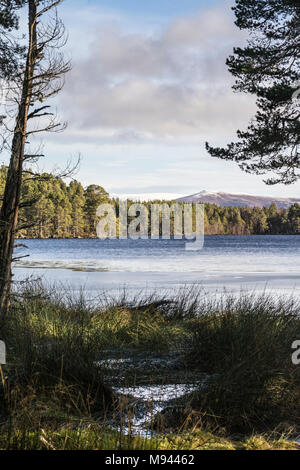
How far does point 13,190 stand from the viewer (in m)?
8.78

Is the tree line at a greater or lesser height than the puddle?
greater

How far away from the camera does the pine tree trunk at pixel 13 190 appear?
8.62 meters

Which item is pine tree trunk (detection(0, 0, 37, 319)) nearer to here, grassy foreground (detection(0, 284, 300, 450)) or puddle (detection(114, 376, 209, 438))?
grassy foreground (detection(0, 284, 300, 450))

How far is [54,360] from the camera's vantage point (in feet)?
17.0

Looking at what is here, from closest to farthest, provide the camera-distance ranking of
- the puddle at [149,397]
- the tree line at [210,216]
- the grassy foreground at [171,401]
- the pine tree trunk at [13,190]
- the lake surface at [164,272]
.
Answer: the grassy foreground at [171,401]
the puddle at [149,397]
the pine tree trunk at [13,190]
the lake surface at [164,272]
the tree line at [210,216]

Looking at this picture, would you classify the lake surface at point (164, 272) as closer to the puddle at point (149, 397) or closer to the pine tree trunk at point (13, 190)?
the pine tree trunk at point (13, 190)

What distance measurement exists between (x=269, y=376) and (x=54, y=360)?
2302 mm

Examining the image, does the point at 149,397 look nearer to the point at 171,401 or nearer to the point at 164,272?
the point at 171,401

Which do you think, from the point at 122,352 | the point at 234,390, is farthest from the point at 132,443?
the point at 122,352

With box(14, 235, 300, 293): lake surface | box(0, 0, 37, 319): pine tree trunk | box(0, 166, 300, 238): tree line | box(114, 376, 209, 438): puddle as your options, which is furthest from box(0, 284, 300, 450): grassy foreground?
box(0, 166, 300, 238): tree line

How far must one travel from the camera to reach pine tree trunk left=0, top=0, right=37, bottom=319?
862cm

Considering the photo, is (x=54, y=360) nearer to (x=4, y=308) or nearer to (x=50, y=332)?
(x=50, y=332)

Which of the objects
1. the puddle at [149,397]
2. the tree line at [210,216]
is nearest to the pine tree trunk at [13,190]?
the puddle at [149,397]

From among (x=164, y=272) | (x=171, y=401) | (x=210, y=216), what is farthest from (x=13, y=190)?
(x=210, y=216)
